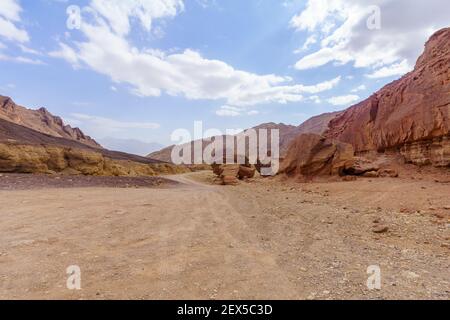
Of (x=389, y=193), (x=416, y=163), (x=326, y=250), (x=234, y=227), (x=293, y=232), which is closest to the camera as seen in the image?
(x=326, y=250)

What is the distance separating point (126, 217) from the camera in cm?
704

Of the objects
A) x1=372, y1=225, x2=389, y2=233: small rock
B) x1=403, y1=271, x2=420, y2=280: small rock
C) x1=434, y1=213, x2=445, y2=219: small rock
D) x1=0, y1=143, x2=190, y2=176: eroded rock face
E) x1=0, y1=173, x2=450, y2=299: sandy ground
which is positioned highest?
x1=0, y1=143, x2=190, y2=176: eroded rock face

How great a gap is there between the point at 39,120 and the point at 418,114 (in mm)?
96352

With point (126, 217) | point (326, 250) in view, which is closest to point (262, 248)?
point (326, 250)

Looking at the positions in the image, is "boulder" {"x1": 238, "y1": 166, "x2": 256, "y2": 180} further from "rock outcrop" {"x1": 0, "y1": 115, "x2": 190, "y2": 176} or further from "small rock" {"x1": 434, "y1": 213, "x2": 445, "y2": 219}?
"small rock" {"x1": 434, "y1": 213, "x2": 445, "y2": 219}

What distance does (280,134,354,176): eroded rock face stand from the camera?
15.8m

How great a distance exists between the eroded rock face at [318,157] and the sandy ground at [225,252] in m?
7.62

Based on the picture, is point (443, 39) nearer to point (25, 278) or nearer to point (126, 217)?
point (126, 217)

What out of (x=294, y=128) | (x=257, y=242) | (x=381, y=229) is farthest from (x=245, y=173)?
(x=294, y=128)

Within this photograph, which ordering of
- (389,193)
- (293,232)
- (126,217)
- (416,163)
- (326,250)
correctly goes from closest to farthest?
1. (326,250)
2. (293,232)
3. (126,217)
4. (389,193)
5. (416,163)

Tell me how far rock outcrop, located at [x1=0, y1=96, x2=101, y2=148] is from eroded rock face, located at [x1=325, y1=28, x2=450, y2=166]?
248 ft

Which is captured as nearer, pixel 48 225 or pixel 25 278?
pixel 25 278

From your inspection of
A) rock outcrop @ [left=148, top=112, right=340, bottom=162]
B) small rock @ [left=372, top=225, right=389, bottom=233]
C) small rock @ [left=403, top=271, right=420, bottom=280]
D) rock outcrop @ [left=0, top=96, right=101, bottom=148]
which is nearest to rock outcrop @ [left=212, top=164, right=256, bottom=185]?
small rock @ [left=372, top=225, right=389, bottom=233]

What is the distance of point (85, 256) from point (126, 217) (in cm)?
292
